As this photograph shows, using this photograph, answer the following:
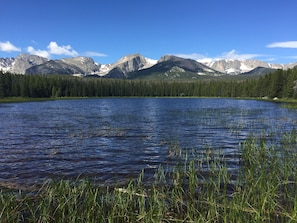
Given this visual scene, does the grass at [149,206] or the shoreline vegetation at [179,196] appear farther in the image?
the shoreline vegetation at [179,196]

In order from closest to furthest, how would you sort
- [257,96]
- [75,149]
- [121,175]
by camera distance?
[121,175]
[75,149]
[257,96]

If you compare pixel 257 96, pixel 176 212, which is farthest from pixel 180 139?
pixel 257 96

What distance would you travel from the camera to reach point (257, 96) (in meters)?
176

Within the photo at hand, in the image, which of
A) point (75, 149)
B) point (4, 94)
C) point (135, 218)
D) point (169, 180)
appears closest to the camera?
point (135, 218)

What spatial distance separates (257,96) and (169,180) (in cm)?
17560

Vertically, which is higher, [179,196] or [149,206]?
[179,196]

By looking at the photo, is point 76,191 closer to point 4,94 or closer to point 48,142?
point 48,142

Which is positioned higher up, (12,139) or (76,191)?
(76,191)

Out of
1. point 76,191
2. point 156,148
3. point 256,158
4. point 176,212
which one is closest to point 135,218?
point 176,212

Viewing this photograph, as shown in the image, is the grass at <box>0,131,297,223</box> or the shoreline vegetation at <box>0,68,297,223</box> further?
the shoreline vegetation at <box>0,68,297,223</box>

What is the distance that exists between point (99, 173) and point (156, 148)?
32.0 feet

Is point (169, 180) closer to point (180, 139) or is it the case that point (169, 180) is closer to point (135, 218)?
point (135, 218)

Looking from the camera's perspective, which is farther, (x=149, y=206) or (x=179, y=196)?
(x=179, y=196)

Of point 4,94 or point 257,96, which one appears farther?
point 257,96
